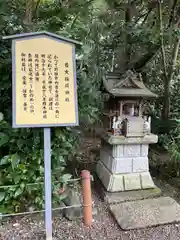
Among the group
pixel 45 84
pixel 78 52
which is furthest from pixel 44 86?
pixel 78 52

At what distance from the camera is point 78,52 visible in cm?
255

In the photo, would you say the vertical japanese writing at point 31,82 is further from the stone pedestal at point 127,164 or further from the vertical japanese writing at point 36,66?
the stone pedestal at point 127,164

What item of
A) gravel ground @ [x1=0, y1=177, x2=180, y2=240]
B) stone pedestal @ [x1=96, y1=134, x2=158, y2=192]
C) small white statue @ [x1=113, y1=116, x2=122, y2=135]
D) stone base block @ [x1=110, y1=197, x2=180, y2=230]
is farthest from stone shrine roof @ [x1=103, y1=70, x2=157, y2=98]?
gravel ground @ [x1=0, y1=177, x2=180, y2=240]

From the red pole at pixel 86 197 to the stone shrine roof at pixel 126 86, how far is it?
3.57 ft

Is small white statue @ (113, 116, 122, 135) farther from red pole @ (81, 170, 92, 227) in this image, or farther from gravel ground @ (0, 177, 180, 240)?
gravel ground @ (0, 177, 180, 240)

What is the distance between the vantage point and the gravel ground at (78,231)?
7.61 feet

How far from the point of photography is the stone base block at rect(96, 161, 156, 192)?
320 centimetres

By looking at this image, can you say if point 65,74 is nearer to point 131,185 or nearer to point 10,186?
point 10,186

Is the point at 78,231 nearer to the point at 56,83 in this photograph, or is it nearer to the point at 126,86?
the point at 56,83

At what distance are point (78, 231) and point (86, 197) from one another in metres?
0.33

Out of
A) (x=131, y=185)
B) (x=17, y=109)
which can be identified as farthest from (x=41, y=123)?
(x=131, y=185)

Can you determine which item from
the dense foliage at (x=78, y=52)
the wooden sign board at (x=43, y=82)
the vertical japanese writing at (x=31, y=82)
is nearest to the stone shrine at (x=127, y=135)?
the dense foliage at (x=78, y=52)

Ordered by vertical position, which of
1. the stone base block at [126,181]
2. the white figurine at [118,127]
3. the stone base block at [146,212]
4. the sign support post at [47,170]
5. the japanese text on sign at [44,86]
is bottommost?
the stone base block at [146,212]

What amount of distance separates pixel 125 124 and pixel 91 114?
71 centimetres
